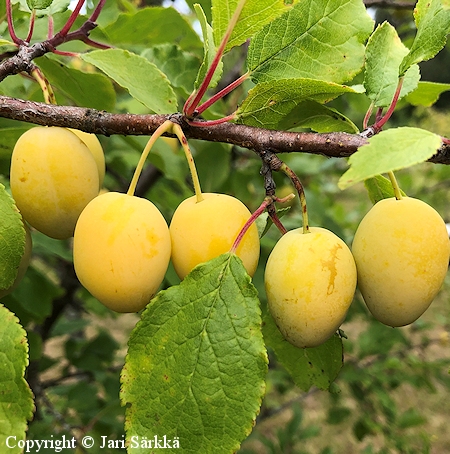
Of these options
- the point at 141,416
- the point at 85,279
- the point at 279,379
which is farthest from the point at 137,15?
the point at 279,379

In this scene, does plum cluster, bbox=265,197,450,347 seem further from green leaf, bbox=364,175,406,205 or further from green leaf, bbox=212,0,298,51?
green leaf, bbox=212,0,298,51

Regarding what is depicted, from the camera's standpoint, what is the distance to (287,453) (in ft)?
6.92

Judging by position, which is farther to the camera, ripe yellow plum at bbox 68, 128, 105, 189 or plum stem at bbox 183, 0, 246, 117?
ripe yellow plum at bbox 68, 128, 105, 189

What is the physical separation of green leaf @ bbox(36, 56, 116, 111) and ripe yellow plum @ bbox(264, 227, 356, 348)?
0.49 meters

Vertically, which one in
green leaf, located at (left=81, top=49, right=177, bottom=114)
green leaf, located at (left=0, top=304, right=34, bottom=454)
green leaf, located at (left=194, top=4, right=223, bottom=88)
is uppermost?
green leaf, located at (left=194, top=4, right=223, bottom=88)

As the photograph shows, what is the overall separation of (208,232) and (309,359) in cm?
32

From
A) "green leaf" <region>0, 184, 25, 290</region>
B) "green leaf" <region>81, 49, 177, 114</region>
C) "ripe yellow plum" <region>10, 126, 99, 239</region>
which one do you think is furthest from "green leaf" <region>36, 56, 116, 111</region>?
"green leaf" <region>0, 184, 25, 290</region>

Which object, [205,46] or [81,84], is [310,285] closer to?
[205,46]

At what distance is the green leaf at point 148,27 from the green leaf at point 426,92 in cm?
59

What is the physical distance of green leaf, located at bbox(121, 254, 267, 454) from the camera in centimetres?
55

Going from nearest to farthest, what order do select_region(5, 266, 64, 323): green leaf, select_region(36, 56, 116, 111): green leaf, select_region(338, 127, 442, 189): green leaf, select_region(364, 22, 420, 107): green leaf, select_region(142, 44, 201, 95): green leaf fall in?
select_region(338, 127, 442, 189): green leaf
select_region(364, 22, 420, 107): green leaf
select_region(36, 56, 116, 111): green leaf
select_region(142, 44, 201, 95): green leaf
select_region(5, 266, 64, 323): green leaf

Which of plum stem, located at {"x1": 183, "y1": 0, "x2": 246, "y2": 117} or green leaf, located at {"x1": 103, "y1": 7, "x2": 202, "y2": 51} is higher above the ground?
plum stem, located at {"x1": 183, "y1": 0, "x2": 246, "y2": 117}

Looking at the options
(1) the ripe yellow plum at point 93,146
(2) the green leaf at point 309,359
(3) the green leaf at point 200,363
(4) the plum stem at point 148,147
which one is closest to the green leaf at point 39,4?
(1) the ripe yellow plum at point 93,146

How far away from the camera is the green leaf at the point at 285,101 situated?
61 centimetres
